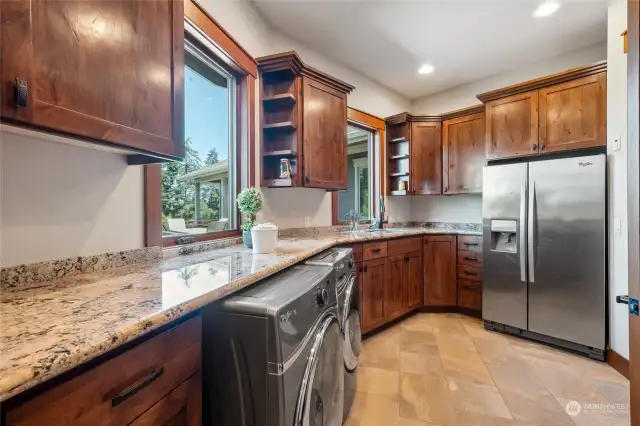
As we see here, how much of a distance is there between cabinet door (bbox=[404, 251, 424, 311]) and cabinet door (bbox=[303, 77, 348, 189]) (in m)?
1.22

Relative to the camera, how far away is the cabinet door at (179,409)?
77 cm

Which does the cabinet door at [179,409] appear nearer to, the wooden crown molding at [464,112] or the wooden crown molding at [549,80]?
the wooden crown molding at [549,80]

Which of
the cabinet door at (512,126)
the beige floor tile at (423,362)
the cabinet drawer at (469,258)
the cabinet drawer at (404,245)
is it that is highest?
the cabinet door at (512,126)

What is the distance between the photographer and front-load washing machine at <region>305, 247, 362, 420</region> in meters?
1.78

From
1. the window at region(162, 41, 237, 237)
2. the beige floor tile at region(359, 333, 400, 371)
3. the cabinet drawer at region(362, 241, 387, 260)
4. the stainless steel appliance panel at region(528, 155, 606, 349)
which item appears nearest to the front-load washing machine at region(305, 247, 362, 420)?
the beige floor tile at region(359, 333, 400, 371)

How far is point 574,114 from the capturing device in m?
2.65

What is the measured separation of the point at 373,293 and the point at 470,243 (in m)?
1.38

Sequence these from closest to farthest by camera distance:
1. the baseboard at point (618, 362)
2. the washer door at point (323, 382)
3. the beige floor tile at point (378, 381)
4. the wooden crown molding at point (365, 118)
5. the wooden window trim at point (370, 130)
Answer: the washer door at point (323, 382) → the beige floor tile at point (378, 381) → the baseboard at point (618, 362) → the wooden window trim at point (370, 130) → the wooden crown molding at point (365, 118)

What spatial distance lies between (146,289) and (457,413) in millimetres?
1898

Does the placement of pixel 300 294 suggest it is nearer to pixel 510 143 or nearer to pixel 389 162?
pixel 510 143

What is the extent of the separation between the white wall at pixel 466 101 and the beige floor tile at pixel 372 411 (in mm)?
2830

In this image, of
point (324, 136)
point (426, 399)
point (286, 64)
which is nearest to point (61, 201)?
point (286, 64)

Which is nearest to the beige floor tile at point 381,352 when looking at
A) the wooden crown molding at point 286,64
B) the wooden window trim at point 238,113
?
the wooden window trim at point 238,113

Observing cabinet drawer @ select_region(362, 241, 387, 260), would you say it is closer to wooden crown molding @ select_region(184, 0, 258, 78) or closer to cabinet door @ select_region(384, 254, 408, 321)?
cabinet door @ select_region(384, 254, 408, 321)
